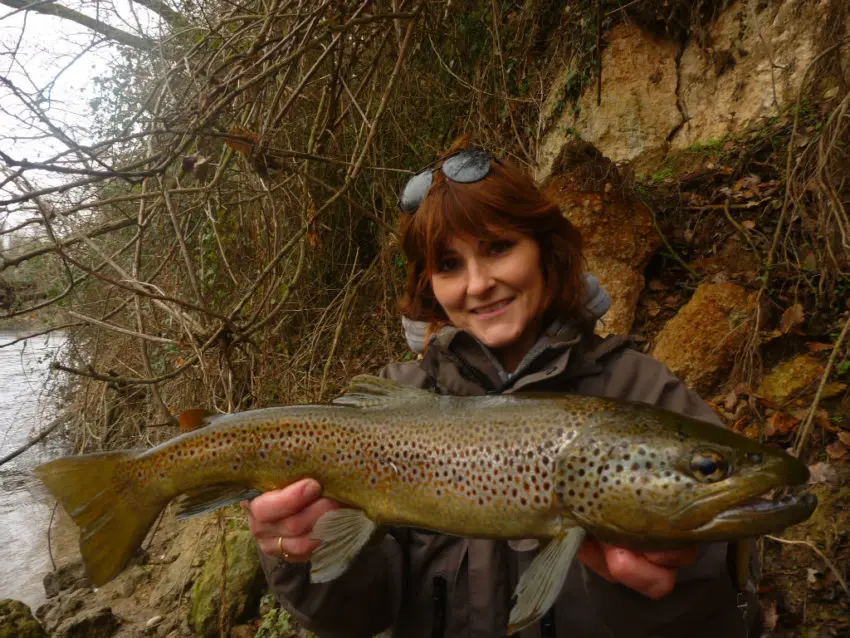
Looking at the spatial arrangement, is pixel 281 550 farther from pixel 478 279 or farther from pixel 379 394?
A: pixel 478 279

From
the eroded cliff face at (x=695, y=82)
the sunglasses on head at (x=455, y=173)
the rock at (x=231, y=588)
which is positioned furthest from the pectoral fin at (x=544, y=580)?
the eroded cliff face at (x=695, y=82)

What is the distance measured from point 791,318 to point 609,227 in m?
1.45

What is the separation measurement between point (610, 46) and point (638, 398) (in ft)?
15.5

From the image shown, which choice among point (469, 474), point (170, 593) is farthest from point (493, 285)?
point (170, 593)

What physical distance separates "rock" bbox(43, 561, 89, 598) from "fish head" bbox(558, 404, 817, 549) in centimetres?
605

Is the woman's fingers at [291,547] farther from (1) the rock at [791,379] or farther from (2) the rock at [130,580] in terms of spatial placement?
(2) the rock at [130,580]

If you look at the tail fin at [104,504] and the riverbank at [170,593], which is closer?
Result: the tail fin at [104,504]

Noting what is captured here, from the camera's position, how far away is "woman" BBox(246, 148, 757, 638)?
1.70 metres

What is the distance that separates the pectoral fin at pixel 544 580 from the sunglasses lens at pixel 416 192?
145 centimetres

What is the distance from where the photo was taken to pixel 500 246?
2.05 meters

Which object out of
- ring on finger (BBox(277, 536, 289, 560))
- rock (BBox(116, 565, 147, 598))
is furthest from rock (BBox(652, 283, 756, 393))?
rock (BBox(116, 565, 147, 598))

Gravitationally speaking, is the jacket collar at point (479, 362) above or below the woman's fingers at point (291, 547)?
above

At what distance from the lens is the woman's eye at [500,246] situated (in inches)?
80.4

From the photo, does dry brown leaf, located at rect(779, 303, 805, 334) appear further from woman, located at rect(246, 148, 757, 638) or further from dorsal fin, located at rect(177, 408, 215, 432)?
dorsal fin, located at rect(177, 408, 215, 432)
